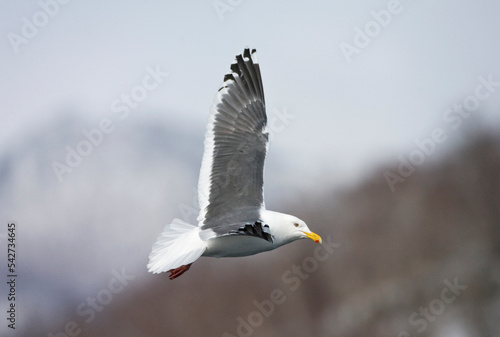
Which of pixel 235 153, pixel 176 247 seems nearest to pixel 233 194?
pixel 235 153

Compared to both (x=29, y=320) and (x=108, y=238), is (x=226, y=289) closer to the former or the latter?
(x=29, y=320)

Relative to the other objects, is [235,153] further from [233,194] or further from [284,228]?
[284,228]

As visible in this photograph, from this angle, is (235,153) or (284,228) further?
(235,153)

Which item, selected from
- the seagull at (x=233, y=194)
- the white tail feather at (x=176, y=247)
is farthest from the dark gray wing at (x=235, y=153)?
the white tail feather at (x=176, y=247)

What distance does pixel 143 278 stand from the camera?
27.2m

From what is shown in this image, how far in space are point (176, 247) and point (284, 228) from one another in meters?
0.61

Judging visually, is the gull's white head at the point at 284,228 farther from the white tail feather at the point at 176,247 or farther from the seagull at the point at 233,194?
the white tail feather at the point at 176,247

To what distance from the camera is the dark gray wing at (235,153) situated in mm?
4090

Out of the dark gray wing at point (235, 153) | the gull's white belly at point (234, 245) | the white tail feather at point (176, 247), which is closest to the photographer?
the white tail feather at point (176, 247)

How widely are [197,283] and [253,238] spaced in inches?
850

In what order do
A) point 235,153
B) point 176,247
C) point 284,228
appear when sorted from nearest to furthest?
point 176,247
point 284,228
point 235,153

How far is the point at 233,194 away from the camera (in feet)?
13.7

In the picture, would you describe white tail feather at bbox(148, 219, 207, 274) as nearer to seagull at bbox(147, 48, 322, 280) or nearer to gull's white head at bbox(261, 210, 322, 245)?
seagull at bbox(147, 48, 322, 280)

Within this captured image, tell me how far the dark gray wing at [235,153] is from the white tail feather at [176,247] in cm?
11
